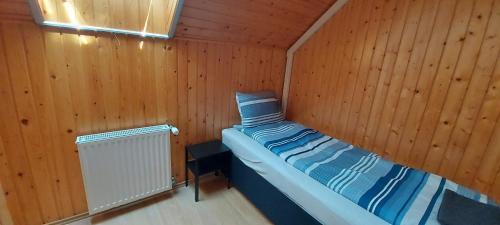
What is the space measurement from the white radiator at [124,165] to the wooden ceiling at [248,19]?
2.63ft

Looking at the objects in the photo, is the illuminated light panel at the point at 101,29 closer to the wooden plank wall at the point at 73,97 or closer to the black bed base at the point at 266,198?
the wooden plank wall at the point at 73,97

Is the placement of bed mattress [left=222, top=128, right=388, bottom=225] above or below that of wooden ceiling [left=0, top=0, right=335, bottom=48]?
below

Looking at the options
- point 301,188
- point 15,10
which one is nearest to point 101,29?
point 15,10

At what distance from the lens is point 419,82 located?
164 centimetres

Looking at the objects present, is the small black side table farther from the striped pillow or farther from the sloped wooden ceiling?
the sloped wooden ceiling

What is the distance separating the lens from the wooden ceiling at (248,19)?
1.59 metres

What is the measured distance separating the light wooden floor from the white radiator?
0.38ft

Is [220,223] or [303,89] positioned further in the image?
[303,89]

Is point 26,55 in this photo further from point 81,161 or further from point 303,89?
point 303,89

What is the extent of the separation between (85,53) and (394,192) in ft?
6.92

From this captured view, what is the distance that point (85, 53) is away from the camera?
1439 mm

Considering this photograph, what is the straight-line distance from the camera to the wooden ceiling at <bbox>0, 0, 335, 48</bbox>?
1593 millimetres

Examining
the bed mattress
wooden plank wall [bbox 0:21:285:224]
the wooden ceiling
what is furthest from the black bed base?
the wooden ceiling

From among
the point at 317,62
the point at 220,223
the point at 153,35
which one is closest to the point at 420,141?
the point at 317,62
